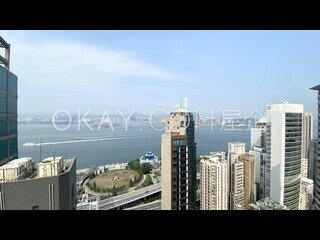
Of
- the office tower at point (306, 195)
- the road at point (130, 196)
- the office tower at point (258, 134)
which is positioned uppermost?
the office tower at point (258, 134)

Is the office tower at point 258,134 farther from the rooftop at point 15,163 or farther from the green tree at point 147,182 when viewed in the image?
the rooftop at point 15,163

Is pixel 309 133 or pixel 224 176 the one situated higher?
pixel 309 133

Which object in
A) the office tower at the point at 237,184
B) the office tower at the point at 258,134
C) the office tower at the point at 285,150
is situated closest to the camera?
the office tower at the point at 237,184

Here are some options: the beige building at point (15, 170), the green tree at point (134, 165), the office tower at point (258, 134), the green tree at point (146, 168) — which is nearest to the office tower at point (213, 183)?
the office tower at point (258, 134)

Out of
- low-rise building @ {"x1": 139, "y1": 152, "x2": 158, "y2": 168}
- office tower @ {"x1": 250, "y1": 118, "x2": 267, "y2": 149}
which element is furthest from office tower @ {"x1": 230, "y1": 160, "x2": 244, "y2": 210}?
low-rise building @ {"x1": 139, "y1": 152, "x2": 158, "y2": 168}

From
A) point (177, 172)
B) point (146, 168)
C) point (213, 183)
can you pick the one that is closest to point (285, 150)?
point (213, 183)

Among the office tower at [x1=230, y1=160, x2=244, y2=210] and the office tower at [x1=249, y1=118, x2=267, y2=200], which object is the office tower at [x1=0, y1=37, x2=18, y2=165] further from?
the office tower at [x1=249, y1=118, x2=267, y2=200]
